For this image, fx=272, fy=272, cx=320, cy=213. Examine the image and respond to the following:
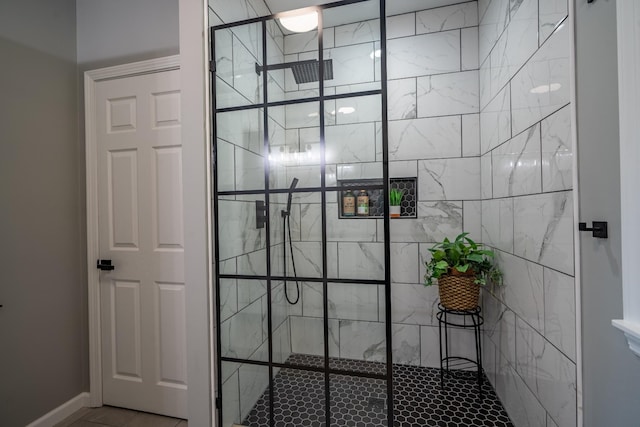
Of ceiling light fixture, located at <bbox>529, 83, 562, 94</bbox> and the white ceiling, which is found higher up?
the white ceiling

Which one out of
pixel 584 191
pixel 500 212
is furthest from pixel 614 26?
pixel 500 212

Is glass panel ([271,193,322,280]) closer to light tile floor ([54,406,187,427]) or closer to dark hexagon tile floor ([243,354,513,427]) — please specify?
dark hexagon tile floor ([243,354,513,427])

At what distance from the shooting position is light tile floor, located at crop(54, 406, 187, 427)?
1708 millimetres

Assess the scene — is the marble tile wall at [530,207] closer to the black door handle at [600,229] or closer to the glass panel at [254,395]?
the black door handle at [600,229]

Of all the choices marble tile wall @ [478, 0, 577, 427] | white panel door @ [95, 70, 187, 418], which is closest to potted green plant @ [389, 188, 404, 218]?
marble tile wall @ [478, 0, 577, 427]

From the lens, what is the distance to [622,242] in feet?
2.72

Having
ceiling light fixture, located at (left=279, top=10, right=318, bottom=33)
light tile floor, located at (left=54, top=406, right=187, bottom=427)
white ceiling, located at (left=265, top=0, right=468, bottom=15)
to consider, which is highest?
white ceiling, located at (left=265, top=0, right=468, bottom=15)

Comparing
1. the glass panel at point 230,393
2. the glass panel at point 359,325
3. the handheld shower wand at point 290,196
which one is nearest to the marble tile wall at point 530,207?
the glass panel at point 359,325

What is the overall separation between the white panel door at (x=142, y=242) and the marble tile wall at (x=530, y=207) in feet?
6.57

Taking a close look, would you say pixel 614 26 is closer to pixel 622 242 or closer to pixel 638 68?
pixel 638 68

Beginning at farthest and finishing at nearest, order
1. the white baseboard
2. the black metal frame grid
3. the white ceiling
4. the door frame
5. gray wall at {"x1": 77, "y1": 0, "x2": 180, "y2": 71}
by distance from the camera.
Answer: the white ceiling < the door frame < gray wall at {"x1": 77, "y1": 0, "x2": 180, "y2": 71} < the white baseboard < the black metal frame grid

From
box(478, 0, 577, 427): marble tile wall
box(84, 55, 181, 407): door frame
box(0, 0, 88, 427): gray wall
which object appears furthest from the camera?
box(84, 55, 181, 407): door frame

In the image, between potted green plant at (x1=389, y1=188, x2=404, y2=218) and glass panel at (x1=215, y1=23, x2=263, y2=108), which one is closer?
glass panel at (x1=215, y1=23, x2=263, y2=108)

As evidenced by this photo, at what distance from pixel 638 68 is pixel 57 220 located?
281 centimetres
